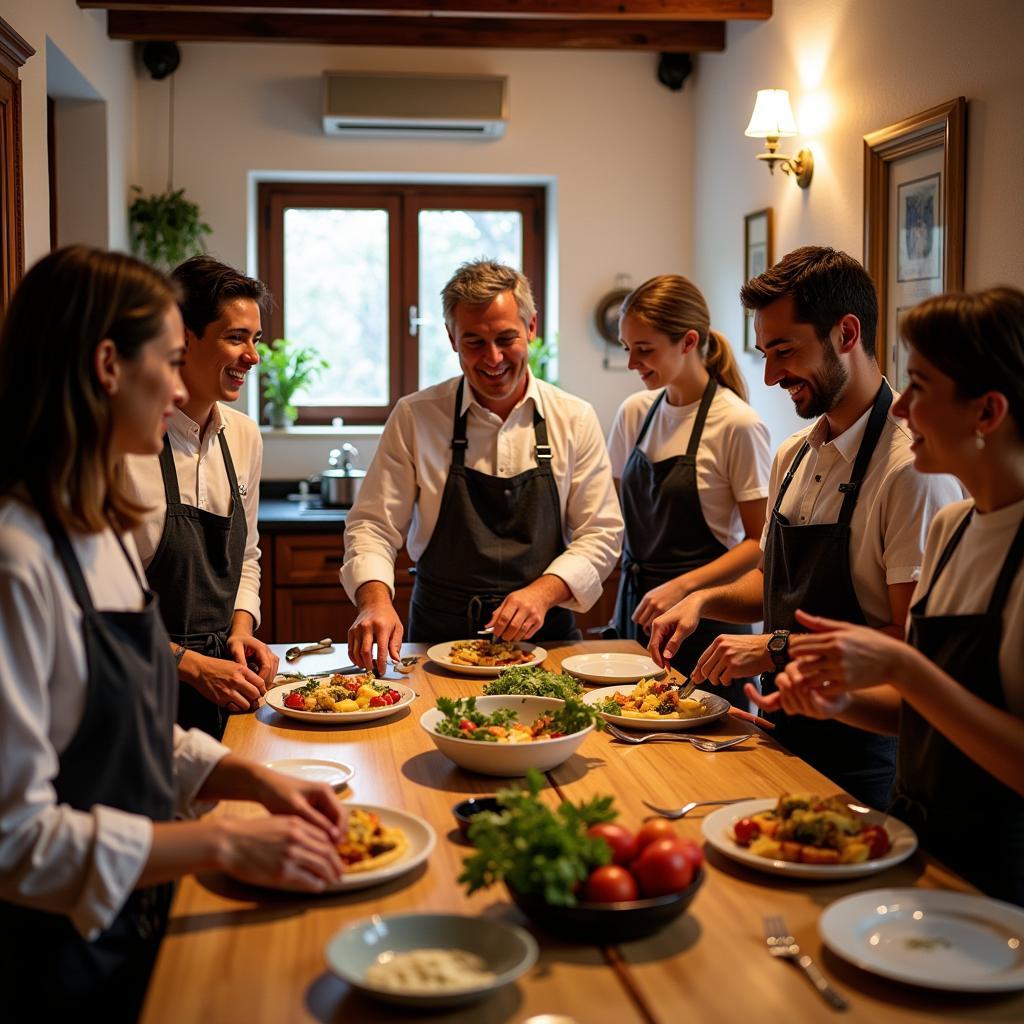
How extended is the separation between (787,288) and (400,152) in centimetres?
372

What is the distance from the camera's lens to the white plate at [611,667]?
264 cm

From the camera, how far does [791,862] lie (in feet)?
5.27

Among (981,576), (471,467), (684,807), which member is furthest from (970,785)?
(471,467)

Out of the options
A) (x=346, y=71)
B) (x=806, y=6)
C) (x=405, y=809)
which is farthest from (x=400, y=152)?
(x=405, y=809)

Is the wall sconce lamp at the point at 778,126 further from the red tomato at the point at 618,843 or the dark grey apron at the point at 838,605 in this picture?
the red tomato at the point at 618,843

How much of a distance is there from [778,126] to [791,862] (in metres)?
3.51

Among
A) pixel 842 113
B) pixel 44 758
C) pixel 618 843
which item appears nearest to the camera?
pixel 44 758

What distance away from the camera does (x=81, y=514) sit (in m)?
1.48

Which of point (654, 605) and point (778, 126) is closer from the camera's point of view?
point (654, 605)

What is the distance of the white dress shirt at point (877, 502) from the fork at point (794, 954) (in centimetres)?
93

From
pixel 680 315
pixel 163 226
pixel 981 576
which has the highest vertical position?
pixel 163 226

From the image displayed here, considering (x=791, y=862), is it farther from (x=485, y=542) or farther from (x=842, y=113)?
(x=842, y=113)

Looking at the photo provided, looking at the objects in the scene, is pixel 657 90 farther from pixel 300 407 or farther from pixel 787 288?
pixel 787 288

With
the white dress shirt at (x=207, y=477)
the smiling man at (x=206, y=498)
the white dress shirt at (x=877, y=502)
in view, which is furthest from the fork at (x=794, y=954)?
the white dress shirt at (x=207, y=477)
